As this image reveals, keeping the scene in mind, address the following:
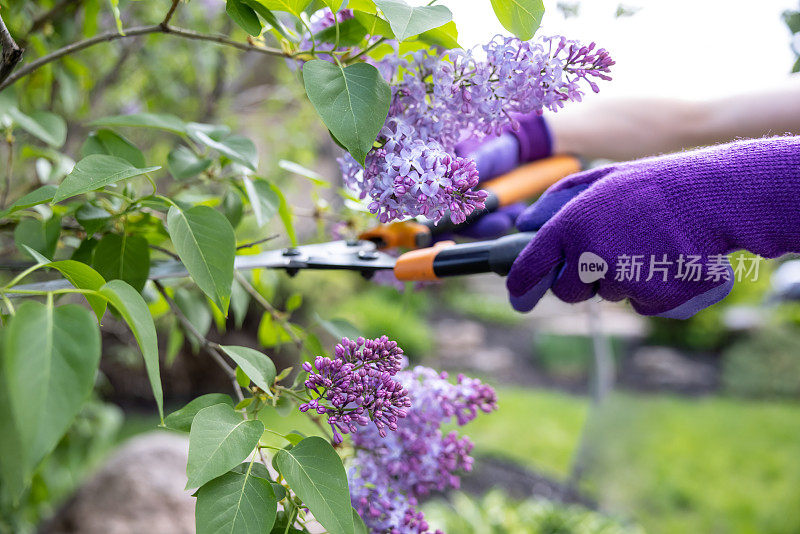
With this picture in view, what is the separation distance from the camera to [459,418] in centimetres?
44

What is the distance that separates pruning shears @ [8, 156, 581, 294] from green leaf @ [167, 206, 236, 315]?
0.12 meters

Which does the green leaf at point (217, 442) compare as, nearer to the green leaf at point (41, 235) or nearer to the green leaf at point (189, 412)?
the green leaf at point (189, 412)

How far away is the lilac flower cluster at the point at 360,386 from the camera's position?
33 centimetres

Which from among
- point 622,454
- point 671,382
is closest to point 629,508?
point 622,454

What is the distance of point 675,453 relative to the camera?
2.17 m

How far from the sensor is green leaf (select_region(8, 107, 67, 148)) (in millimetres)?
559

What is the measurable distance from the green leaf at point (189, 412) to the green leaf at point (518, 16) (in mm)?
268

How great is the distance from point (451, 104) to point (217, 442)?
0.78ft

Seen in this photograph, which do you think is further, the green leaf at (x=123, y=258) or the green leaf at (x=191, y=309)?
the green leaf at (x=191, y=309)

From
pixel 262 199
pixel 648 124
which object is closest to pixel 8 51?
pixel 262 199

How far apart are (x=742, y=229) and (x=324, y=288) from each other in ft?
8.25

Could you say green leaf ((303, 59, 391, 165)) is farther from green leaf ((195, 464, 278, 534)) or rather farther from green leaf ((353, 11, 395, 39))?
green leaf ((195, 464, 278, 534))

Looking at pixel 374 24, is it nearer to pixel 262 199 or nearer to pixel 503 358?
pixel 262 199
